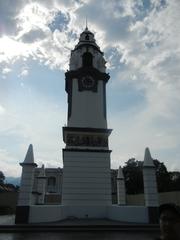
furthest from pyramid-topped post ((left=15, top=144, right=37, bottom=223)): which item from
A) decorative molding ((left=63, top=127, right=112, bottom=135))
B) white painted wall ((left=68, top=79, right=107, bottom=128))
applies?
white painted wall ((left=68, top=79, right=107, bottom=128))

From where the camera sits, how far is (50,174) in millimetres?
61656

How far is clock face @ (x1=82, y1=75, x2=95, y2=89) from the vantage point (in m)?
25.9

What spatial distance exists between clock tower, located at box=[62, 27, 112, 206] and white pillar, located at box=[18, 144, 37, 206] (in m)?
4.29

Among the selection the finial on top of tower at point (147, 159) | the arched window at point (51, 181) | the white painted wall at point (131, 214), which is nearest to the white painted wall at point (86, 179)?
the white painted wall at point (131, 214)

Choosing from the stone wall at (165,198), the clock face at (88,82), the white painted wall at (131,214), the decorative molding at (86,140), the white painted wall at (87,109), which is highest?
the clock face at (88,82)

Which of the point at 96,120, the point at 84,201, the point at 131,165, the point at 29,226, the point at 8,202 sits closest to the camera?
the point at 29,226

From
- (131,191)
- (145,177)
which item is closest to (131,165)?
(131,191)

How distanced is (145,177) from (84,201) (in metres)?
6.12

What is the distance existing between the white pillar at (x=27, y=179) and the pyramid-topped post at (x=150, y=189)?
26.5 ft

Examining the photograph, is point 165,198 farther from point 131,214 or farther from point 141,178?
point 141,178

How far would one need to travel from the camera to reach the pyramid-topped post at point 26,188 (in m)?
16.6

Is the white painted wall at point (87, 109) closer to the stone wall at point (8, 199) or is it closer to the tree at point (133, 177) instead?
the stone wall at point (8, 199)

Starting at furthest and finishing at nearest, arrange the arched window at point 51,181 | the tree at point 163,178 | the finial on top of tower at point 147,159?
the arched window at point 51,181 → the tree at point 163,178 → the finial on top of tower at point 147,159

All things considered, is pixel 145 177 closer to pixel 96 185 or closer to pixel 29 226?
pixel 96 185
